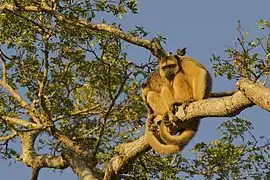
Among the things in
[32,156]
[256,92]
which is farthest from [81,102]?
[256,92]

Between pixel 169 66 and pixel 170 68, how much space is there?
0.04m

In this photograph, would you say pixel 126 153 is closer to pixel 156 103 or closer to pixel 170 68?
pixel 156 103

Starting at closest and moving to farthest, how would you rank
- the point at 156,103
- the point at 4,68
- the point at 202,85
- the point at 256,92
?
the point at 256,92
the point at 202,85
the point at 156,103
the point at 4,68

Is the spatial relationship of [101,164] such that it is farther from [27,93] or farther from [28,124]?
[27,93]

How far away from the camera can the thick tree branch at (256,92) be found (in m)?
5.73

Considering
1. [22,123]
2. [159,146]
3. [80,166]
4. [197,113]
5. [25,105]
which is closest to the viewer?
[197,113]

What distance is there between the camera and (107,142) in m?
13.1

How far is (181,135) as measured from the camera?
8617 millimetres

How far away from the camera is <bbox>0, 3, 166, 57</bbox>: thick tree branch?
9.16m

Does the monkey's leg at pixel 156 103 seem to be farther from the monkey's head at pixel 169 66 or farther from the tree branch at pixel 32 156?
the tree branch at pixel 32 156

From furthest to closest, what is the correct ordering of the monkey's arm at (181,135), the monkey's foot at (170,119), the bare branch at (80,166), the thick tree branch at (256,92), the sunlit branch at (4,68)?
the sunlit branch at (4,68)
the bare branch at (80,166)
the monkey's arm at (181,135)
the monkey's foot at (170,119)
the thick tree branch at (256,92)

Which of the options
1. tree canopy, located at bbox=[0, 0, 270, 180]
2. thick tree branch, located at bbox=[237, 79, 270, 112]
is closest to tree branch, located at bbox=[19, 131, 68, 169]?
tree canopy, located at bbox=[0, 0, 270, 180]

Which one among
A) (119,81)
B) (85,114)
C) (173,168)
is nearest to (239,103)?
(173,168)

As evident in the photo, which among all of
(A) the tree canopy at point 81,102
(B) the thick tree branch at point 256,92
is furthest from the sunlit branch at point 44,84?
(B) the thick tree branch at point 256,92
